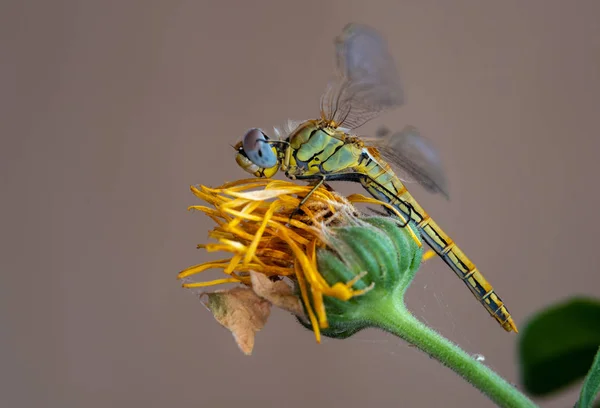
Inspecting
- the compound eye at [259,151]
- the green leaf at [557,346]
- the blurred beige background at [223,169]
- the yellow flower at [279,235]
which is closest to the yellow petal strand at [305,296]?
the yellow flower at [279,235]

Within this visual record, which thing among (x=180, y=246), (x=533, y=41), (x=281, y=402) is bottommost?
(x=281, y=402)

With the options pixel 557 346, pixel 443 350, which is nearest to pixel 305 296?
pixel 443 350

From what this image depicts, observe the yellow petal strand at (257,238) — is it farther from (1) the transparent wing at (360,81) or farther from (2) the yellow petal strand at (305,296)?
(1) the transparent wing at (360,81)

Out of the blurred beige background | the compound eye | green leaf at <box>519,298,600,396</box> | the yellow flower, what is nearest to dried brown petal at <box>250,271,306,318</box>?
the yellow flower

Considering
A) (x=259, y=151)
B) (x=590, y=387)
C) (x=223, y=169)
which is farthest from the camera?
(x=223, y=169)

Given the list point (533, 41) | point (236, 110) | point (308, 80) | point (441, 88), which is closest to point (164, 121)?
point (236, 110)

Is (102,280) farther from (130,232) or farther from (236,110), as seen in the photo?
(236,110)

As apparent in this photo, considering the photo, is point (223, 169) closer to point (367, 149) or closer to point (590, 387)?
point (367, 149)

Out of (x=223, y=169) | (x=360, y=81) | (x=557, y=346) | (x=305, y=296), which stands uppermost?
(x=223, y=169)
